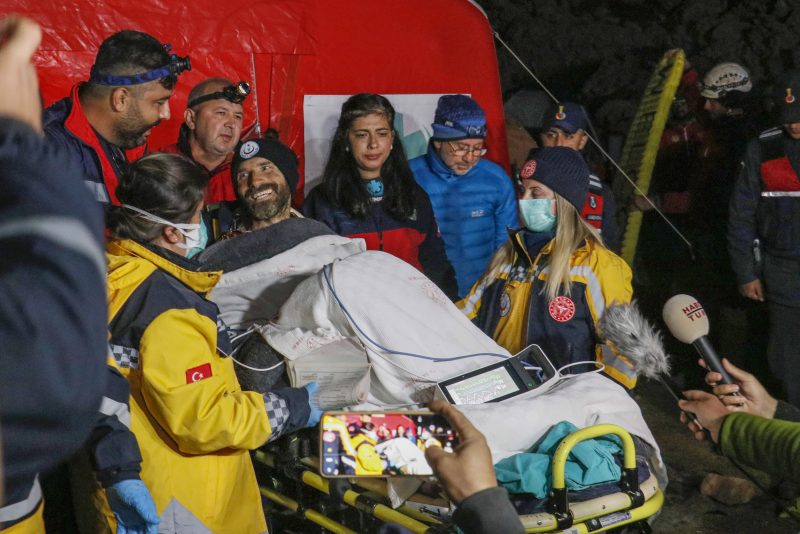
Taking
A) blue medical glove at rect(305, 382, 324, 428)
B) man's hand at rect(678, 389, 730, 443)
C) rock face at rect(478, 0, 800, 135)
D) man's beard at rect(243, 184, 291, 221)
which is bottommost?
blue medical glove at rect(305, 382, 324, 428)

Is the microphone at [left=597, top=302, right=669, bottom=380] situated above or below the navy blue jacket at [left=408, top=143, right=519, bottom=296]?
below

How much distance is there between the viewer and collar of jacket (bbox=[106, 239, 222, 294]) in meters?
2.42

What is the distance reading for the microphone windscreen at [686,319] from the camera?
2.39 meters

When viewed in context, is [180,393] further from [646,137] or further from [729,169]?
[646,137]

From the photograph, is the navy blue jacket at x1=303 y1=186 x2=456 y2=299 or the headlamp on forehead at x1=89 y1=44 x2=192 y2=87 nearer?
the headlamp on forehead at x1=89 y1=44 x2=192 y2=87

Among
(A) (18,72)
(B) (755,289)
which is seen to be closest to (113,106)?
(A) (18,72)

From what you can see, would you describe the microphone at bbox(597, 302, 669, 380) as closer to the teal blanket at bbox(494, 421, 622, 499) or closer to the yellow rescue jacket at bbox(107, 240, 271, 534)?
the teal blanket at bbox(494, 421, 622, 499)

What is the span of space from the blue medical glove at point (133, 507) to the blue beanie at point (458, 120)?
291 centimetres

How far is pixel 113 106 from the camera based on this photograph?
3.64 meters

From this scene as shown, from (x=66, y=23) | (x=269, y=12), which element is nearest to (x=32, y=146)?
(x=66, y=23)

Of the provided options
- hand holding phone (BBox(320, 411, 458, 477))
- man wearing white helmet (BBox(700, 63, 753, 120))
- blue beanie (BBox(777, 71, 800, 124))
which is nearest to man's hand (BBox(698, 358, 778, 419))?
hand holding phone (BBox(320, 411, 458, 477))

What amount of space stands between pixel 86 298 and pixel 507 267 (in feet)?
8.80

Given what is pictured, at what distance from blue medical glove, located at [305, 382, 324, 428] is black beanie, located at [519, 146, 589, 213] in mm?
1310

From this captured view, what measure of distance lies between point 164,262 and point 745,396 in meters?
1.78
